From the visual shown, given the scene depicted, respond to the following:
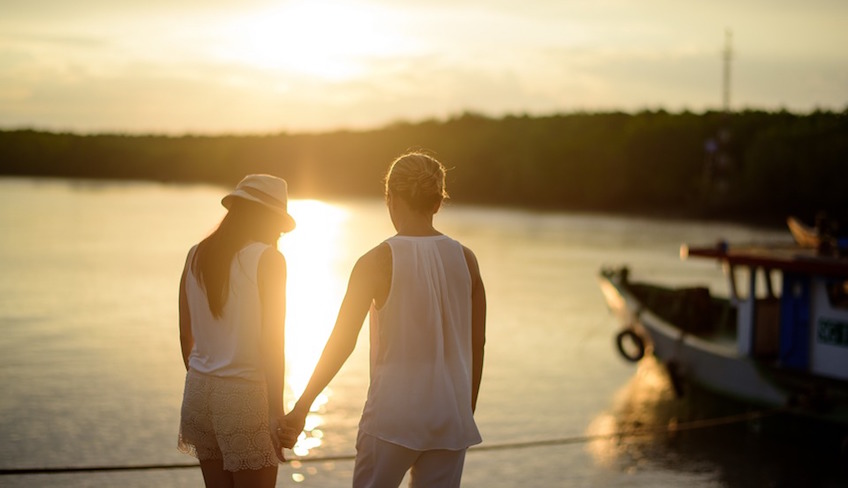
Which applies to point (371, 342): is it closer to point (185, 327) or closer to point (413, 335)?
point (413, 335)

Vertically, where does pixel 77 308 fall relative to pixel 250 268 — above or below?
below

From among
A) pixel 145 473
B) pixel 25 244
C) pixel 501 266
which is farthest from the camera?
pixel 25 244

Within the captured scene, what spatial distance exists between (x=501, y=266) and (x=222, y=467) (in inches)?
1774

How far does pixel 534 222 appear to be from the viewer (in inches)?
3772

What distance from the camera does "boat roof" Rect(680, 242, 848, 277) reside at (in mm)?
14430

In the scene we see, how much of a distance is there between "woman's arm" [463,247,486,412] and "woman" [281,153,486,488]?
0.06 metres

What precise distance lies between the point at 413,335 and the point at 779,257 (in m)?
12.4

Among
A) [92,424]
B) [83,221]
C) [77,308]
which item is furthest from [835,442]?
[83,221]

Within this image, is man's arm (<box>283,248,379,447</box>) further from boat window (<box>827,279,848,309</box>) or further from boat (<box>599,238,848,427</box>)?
boat window (<box>827,279,848,309</box>)

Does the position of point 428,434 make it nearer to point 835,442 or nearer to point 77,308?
point 835,442

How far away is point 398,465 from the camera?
411cm

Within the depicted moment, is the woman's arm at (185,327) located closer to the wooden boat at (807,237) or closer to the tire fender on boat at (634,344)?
the wooden boat at (807,237)

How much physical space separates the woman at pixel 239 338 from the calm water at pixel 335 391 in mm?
4079

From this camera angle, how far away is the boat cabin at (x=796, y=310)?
585 inches
